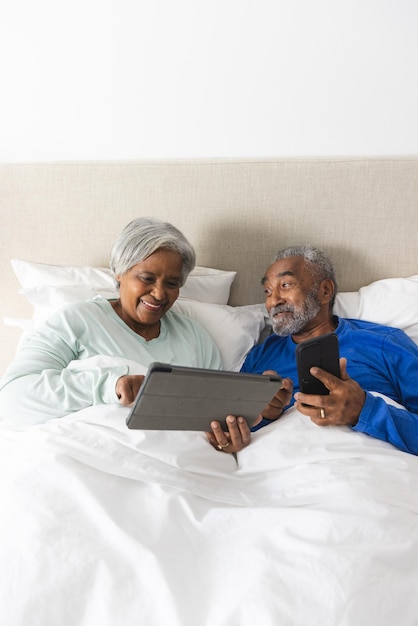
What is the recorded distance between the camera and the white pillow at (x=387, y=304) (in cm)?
197

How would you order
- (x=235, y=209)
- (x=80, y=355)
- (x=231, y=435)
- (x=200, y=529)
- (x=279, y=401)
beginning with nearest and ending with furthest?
1. (x=200, y=529)
2. (x=231, y=435)
3. (x=279, y=401)
4. (x=80, y=355)
5. (x=235, y=209)

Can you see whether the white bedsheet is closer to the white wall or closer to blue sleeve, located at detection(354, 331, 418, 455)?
blue sleeve, located at detection(354, 331, 418, 455)

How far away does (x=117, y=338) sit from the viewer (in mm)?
1780

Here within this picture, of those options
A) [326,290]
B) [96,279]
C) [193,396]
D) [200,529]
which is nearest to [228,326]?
[326,290]

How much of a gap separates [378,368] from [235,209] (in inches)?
29.7

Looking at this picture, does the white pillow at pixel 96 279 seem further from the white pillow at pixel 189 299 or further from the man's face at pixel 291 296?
the man's face at pixel 291 296

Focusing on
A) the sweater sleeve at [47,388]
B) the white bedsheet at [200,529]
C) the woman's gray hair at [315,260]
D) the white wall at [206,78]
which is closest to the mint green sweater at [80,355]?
the sweater sleeve at [47,388]

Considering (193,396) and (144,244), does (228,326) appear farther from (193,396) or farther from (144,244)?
(193,396)

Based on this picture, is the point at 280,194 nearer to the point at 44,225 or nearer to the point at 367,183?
the point at 367,183

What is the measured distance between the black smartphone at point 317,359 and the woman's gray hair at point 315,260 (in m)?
0.54

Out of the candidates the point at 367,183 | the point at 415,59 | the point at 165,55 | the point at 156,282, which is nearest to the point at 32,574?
the point at 156,282

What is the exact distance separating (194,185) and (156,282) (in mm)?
515

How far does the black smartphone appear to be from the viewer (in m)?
1.40

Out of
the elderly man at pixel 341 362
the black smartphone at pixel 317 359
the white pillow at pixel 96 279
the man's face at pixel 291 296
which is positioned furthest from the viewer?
the white pillow at pixel 96 279
